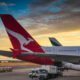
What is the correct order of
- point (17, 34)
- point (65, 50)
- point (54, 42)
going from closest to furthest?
point (17, 34) → point (65, 50) → point (54, 42)

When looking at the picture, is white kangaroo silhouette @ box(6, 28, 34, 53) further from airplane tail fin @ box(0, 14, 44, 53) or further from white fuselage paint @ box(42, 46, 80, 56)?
white fuselage paint @ box(42, 46, 80, 56)

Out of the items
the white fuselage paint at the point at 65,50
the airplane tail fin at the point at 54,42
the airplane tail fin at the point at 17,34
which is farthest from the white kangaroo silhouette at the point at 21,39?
the airplane tail fin at the point at 54,42

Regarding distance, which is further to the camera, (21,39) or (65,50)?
(65,50)

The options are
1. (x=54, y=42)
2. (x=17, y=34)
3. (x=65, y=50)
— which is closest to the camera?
(x=17, y=34)

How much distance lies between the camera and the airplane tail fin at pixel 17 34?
→ 29031 mm

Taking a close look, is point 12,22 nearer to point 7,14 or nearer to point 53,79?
point 7,14

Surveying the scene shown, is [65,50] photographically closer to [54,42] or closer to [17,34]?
[17,34]

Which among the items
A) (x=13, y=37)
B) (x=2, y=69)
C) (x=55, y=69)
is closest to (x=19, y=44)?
(x=13, y=37)

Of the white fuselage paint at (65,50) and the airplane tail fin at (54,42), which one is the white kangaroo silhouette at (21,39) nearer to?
the white fuselage paint at (65,50)

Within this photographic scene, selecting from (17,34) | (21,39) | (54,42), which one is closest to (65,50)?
(21,39)

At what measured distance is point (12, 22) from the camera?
96.0 ft

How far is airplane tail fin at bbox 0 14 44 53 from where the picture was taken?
95.2 ft

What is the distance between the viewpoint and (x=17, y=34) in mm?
29203

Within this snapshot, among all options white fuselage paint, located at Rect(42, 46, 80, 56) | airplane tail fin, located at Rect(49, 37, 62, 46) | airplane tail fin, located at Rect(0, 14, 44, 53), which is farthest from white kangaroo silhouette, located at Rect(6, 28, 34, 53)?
airplane tail fin, located at Rect(49, 37, 62, 46)
